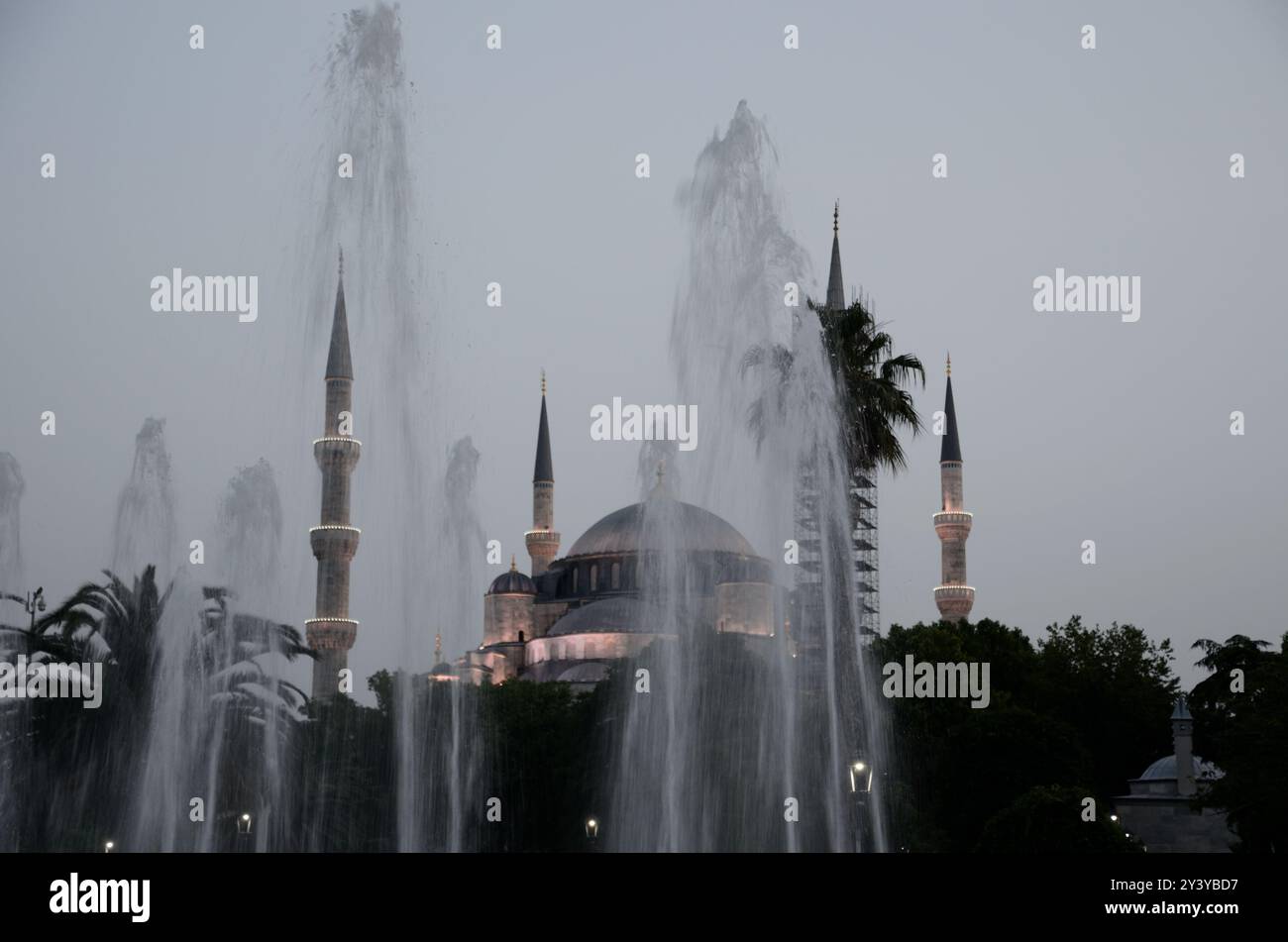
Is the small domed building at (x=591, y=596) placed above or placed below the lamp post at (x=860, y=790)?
above

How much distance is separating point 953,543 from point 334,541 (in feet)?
83.1

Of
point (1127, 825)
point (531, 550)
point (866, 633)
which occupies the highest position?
point (531, 550)

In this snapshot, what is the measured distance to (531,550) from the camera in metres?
89.1

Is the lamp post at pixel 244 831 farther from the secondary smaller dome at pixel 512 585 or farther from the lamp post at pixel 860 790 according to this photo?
the secondary smaller dome at pixel 512 585

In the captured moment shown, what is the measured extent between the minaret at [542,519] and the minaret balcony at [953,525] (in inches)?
1033

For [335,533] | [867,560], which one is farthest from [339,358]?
[867,560]

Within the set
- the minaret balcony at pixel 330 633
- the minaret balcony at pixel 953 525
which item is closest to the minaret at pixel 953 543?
the minaret balcony at pixel 953 525

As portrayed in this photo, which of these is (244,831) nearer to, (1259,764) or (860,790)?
(860,790)

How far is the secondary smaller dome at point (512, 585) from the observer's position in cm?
8262

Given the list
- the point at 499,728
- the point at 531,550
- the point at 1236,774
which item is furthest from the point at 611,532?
the point at 1236,774
